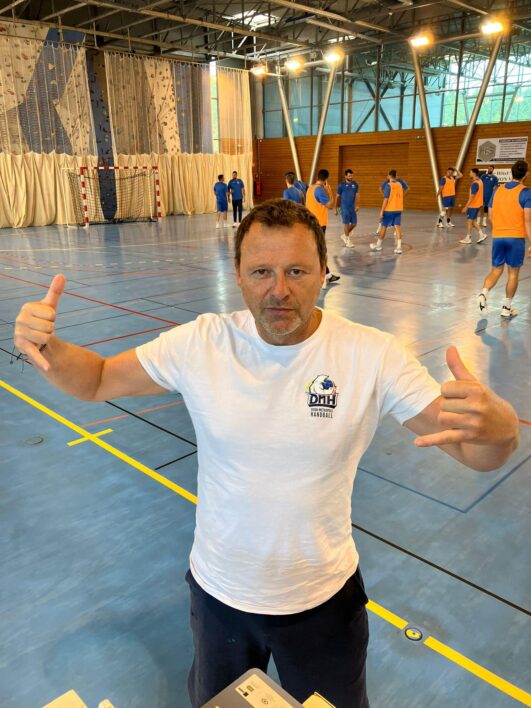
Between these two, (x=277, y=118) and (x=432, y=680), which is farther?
(x=277, y=118)

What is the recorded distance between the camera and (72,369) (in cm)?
169

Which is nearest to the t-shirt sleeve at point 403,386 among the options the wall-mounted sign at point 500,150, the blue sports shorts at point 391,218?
the blue sports shorts at point 391,218

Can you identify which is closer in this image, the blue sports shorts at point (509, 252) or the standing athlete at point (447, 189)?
the blue sports shorts at point (509, 252)

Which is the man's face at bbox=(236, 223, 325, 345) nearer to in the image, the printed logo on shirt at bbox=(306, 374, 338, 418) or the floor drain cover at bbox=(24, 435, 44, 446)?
the printed logo on shirt at bbox=(306, 374, 338, 418)

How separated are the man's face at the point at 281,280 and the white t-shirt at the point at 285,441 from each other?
0.06 m

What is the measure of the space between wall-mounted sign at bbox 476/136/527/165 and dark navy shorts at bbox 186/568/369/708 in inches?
978

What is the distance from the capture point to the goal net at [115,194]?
22.9 metres

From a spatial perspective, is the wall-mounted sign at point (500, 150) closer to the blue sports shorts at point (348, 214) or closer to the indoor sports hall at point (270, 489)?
the blue sports shorts at point (348, 214)

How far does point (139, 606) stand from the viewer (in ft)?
8.68

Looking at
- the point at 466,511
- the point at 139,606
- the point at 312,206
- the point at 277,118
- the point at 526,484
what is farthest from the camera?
the point at 277,118

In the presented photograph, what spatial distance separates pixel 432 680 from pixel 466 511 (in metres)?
1.32

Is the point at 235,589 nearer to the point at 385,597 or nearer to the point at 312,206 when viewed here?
the point at 385,597

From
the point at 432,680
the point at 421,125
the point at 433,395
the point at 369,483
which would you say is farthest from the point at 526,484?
the point at 421,125

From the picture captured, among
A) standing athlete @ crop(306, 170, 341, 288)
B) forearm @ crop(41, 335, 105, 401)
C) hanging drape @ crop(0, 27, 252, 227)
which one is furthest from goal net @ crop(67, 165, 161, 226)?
forearm @ crop(41, 335, 105, 401)
